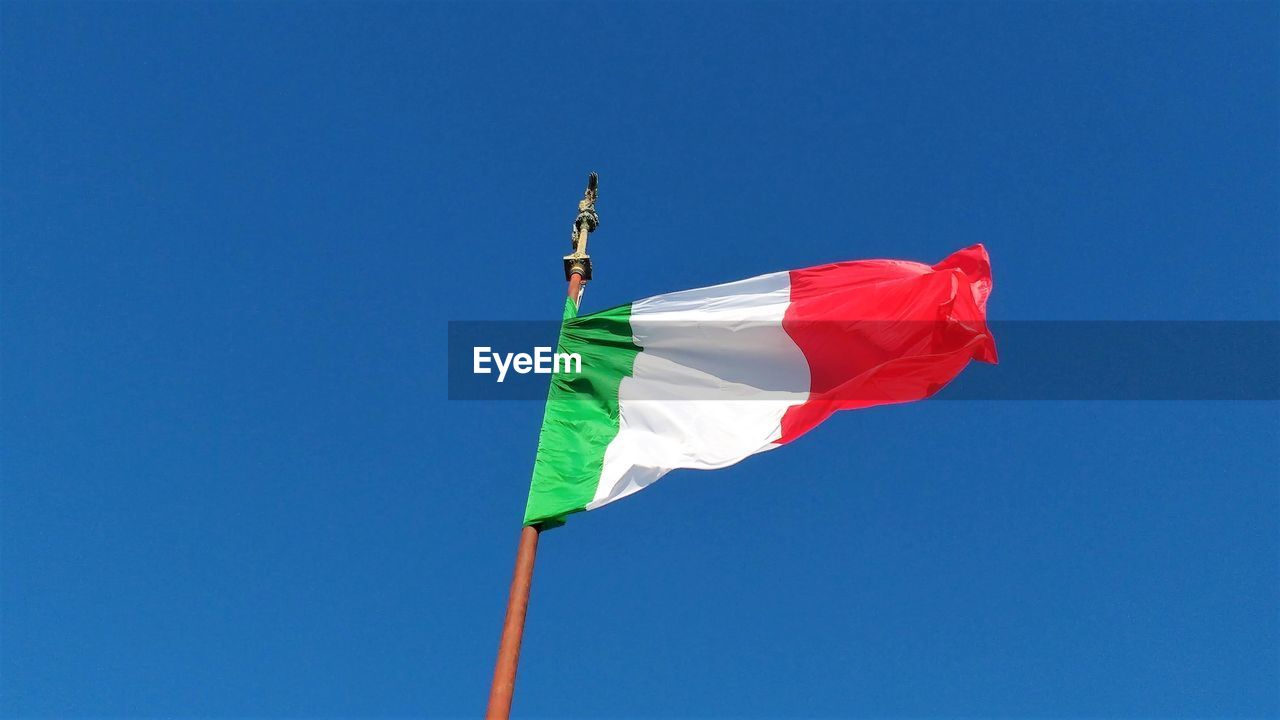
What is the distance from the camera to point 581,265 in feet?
42.7

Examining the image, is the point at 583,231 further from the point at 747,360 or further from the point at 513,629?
the point at 513,629

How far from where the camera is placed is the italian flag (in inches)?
479

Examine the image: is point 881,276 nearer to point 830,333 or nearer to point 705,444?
point 830,333

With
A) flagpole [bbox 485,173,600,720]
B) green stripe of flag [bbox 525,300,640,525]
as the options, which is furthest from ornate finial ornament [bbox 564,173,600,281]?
flagpole [bbox 485,173,600,720]

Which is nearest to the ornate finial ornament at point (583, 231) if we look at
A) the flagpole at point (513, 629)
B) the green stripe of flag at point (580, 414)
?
→ the green stripe of flag at point (580, 414)

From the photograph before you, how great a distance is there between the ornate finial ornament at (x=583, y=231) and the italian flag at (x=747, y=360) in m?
0.57

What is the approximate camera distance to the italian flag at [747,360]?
12156 mm

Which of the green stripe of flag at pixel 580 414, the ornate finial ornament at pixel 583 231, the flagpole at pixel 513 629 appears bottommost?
the flagpole at pixel 513 629

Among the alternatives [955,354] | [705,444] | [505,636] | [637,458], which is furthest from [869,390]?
[505,636]

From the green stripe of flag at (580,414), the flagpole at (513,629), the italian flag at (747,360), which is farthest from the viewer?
the italian flag at (747,360)

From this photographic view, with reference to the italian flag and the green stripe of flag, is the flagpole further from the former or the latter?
the italian flag

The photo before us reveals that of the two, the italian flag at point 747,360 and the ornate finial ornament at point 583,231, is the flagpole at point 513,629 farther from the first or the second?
the ornate finial ornament at point 583,231

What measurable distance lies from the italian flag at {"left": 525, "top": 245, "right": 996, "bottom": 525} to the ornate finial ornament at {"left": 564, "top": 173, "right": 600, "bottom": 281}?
57cm

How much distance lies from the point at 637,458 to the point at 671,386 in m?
1.39
